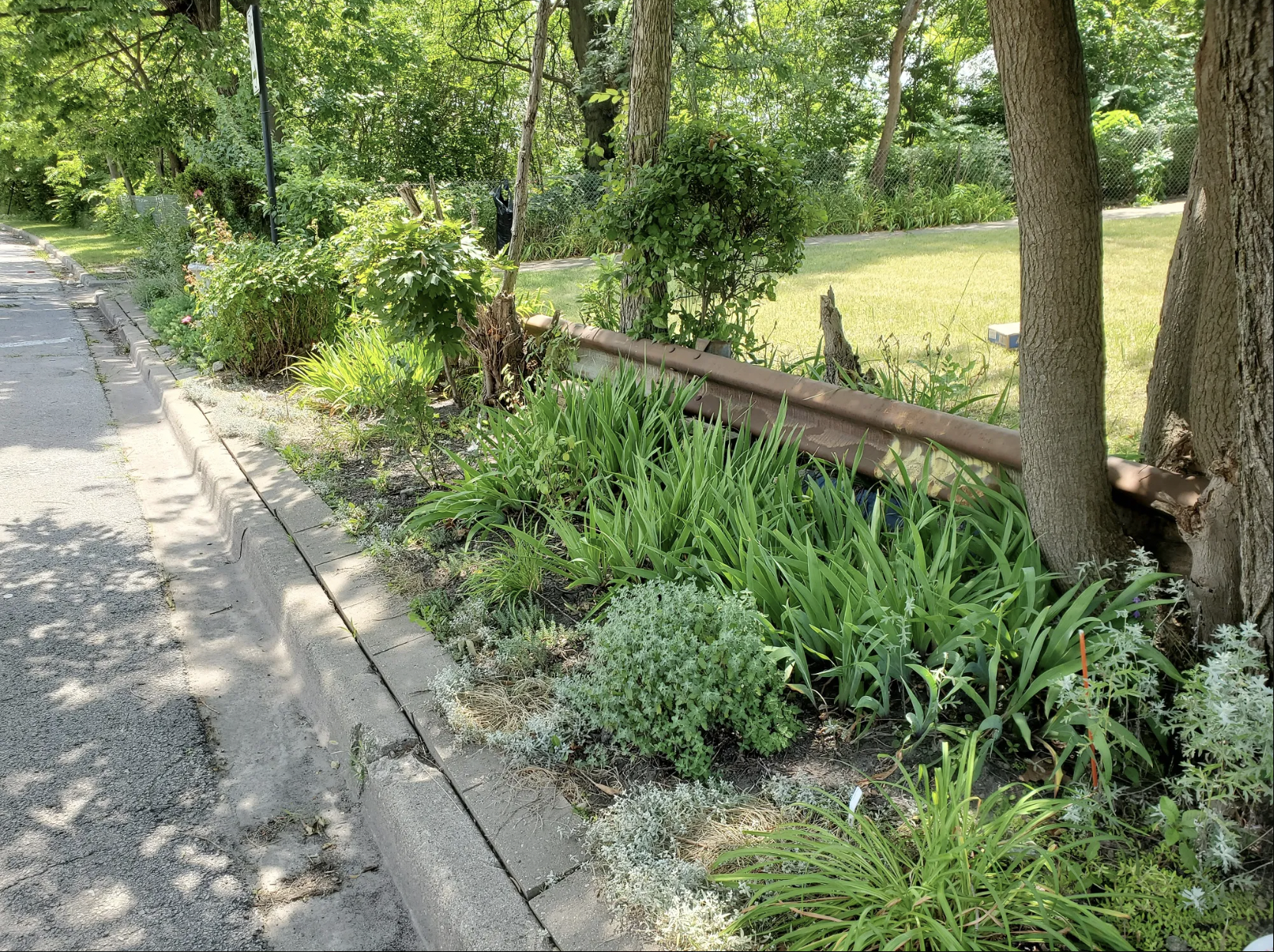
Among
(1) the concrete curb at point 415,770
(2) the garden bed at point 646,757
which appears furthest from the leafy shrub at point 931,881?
(1) the concrete curb at point 415,770

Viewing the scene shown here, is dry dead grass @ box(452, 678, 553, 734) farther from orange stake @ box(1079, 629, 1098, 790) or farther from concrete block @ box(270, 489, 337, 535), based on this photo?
concrete block @ box(270, 489, 337, 535)

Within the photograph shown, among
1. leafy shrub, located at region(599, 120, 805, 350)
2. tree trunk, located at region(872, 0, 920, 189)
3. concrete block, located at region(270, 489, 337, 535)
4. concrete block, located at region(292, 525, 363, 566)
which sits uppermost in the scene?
tree trunk, located at region(872, 0, 920, 189)

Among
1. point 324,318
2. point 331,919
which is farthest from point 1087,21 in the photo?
point 331,919

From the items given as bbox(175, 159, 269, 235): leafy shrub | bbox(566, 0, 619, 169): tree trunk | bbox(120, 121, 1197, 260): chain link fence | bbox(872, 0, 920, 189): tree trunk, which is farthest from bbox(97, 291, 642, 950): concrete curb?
bbox(872, 0, 920, 189): tree trunk

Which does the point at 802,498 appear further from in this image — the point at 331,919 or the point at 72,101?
the point at 72,101

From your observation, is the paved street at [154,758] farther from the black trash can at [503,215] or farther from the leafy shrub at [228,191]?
the black trash can at [503,215]

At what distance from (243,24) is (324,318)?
36.4 feet

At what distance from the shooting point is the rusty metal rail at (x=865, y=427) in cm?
286

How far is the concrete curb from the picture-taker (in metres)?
2.13

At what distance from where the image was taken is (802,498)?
137 inches

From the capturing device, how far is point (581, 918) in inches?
81.5

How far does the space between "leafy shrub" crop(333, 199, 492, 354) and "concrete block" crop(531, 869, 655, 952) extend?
3.43 m

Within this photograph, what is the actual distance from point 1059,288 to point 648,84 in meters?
3.12

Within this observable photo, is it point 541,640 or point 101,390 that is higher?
point 101,390
